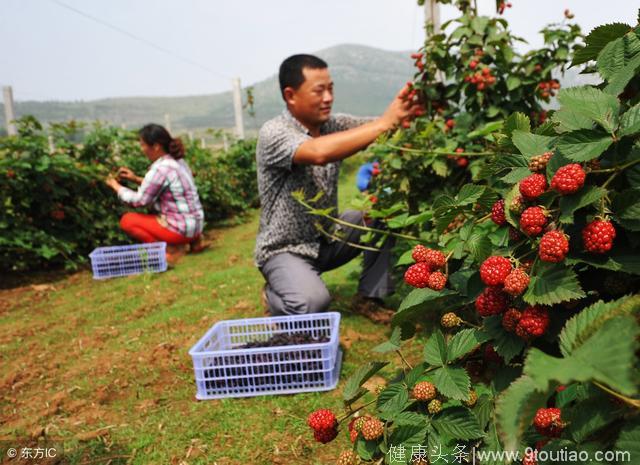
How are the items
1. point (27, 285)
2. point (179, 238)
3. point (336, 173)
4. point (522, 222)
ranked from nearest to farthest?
1. point (522, 222)
2. point (336, 173)
3. point (27, 285)
4. point (179, 238)

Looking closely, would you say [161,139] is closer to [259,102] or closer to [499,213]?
[499,213]

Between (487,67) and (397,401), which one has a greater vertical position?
(487,67)

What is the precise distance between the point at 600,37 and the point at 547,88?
1.57 meters

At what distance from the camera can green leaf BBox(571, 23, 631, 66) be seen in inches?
41.4

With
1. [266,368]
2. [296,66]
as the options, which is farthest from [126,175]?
[266,368]

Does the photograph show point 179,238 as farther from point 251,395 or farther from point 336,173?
point 251,395

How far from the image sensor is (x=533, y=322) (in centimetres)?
91

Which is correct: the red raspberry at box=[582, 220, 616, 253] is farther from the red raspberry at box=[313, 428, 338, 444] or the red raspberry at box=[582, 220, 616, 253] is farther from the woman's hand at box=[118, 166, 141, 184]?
the woman's hand at box=[118, 166, 141, 184]

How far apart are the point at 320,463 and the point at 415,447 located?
3.13 feet

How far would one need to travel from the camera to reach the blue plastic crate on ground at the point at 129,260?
561cm

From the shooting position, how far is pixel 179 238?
6.12 m

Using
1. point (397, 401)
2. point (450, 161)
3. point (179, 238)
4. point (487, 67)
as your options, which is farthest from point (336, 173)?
point (179, 238)

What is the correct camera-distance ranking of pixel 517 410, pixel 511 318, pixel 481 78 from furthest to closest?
pixel 481 78 < pixel 511 318 < pixel 517 410

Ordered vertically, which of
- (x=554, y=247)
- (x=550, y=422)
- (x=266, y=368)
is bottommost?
(x=266, y=368)
